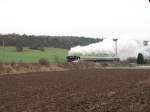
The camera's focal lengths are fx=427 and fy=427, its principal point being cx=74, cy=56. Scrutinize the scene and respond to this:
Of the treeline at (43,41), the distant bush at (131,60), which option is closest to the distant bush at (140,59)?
the distant bush at (131,60)

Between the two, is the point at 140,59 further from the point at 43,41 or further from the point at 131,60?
the point at 43,41

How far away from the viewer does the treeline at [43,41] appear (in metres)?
135

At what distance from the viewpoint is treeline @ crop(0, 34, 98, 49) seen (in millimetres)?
134875

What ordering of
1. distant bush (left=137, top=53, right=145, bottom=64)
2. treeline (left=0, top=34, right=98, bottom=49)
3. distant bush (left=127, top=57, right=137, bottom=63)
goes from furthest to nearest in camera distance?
1. treeline (left=0, top=34, right=98, bottom=49)
2. distant bush (left=127, top=57, right=137, bottom=63)
3. distant bush (left=137, top=53, right=145, bottom=64)

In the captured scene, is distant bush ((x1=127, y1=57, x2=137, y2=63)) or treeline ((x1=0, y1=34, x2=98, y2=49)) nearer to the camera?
distant bush ((x1=127, y1=57, x2=137, y2=63))

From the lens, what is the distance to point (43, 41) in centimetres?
14638

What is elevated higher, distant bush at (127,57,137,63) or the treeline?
the treeline

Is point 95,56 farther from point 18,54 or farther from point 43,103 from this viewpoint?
point 43,103

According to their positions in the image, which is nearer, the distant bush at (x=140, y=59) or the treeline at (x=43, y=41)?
the distant bush at (x=140, y=59)

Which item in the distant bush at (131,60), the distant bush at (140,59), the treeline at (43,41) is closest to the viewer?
the distant bush at (140,59)

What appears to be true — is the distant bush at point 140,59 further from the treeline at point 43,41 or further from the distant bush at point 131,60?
the treeline at point 43,41

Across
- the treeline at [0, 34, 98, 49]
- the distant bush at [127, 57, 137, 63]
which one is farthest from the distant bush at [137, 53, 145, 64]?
the treeline at [0, 34, 98, 49]

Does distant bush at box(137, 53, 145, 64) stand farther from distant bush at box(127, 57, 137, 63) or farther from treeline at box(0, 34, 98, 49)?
treeline at box(0, 34, 98, 49)

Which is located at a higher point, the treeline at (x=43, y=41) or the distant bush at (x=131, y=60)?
the treeline at (x=43, y=41)
